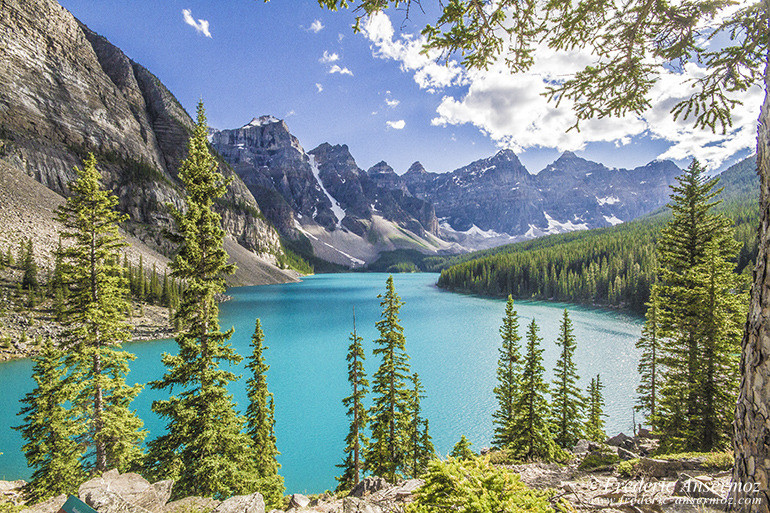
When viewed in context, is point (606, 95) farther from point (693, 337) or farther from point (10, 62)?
point (10, 62)

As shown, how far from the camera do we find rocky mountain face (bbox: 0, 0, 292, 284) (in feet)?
261

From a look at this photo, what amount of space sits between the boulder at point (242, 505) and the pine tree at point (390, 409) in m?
8.17

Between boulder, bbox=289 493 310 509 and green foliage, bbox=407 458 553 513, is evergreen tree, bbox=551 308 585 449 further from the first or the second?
green foliage, bbox=407 458 553 513

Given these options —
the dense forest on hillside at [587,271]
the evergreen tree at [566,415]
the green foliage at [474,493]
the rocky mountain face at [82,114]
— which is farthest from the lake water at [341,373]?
the rocky mountain face at [82,114]

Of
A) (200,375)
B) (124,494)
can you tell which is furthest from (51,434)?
(124,494)

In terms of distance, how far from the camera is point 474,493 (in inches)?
114

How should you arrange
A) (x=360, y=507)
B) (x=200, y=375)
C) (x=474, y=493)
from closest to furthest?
(x=474, y=493) → (x=360, y=507) → (x=200, y=375)

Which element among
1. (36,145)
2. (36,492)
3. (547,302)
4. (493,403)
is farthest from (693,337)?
(36,145)

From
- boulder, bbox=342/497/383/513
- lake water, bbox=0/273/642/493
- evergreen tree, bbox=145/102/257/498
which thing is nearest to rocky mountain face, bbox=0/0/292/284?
lake water, bbox=0/273/642/493

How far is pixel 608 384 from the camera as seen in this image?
1109 inches

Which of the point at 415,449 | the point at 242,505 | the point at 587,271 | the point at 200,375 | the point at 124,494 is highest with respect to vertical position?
the point at 587,271

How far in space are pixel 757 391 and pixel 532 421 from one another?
16744 millimetres

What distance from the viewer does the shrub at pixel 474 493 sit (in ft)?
9.08

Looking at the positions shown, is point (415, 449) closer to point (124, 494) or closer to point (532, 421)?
point (532, 421)
